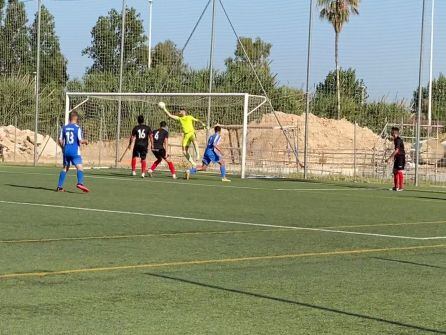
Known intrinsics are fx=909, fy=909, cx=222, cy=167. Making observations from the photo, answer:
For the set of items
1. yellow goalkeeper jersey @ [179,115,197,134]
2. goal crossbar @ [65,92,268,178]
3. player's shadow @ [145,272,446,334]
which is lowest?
player's shadow @ [145,272,446,334]

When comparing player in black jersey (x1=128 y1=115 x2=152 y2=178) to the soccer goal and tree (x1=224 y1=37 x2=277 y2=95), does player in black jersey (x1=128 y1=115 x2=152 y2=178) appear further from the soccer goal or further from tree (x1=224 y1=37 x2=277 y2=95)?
tree (x1=224 y1=37 x2=277 y2=95)

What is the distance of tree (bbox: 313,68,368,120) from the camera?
1310 inches

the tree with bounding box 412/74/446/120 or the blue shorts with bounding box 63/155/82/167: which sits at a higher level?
the tree with bounding box 412/74/446/120

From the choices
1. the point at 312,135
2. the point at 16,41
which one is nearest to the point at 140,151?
the point at 16,41

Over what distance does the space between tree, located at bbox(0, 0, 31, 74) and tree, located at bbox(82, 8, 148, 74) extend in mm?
2929

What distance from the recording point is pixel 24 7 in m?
41.6

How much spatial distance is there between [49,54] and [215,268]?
3341cm

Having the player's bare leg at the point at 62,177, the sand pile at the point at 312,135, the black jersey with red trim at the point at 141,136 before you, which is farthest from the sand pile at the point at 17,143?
the player's bare leg at the point at 62,177

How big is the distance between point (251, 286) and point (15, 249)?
3.12m

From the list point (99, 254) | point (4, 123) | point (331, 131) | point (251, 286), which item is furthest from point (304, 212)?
point (4, 123)

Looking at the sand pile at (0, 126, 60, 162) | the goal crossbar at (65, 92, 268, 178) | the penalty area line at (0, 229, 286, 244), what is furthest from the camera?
the sand pile at (0, 126, 60, 162)

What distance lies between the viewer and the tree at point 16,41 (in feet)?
136

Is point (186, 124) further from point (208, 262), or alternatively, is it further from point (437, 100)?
point (208, 262)

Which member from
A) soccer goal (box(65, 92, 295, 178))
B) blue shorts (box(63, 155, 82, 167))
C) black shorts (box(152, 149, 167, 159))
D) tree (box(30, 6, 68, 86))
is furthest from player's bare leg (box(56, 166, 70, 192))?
tree (box(30, 6, 68, 86))
